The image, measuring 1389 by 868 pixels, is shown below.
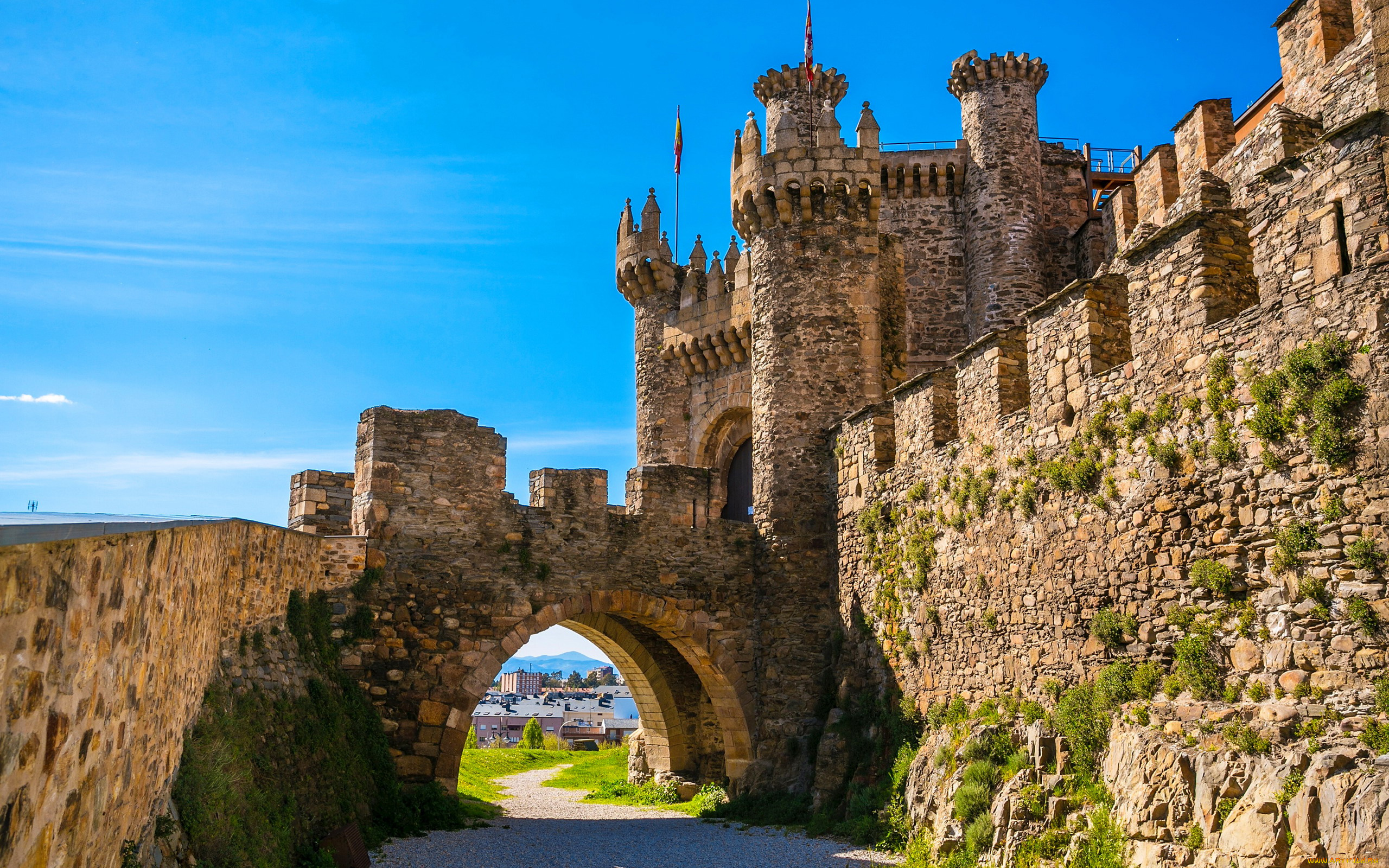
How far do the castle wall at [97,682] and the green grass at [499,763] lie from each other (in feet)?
43.6

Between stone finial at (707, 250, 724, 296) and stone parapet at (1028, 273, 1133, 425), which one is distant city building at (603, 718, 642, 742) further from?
stone parapet at (1028, 273, 1133, 425)

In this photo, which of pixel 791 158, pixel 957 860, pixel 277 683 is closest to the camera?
pixel 957 860

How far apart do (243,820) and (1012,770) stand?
21.0 ft

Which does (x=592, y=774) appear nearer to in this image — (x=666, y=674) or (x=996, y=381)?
(x=666, y=674)

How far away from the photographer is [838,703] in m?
14.4

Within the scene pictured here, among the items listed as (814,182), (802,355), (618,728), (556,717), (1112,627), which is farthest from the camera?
(556,717)

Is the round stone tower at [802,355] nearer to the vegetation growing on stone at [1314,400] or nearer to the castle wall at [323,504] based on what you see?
the castle wall at [323,504]

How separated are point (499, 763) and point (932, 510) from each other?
1892cm

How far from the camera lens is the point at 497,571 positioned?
581 inches

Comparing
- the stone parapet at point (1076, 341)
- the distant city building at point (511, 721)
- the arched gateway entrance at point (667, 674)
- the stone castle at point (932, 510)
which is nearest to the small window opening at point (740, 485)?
the stone castle at point (932, 510)

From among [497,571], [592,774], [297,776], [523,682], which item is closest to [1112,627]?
[297,776]

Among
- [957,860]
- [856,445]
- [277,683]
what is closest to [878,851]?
[957,860]

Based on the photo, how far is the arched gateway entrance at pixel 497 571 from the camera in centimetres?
1408

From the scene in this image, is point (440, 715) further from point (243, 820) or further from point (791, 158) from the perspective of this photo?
point (791, 158)
